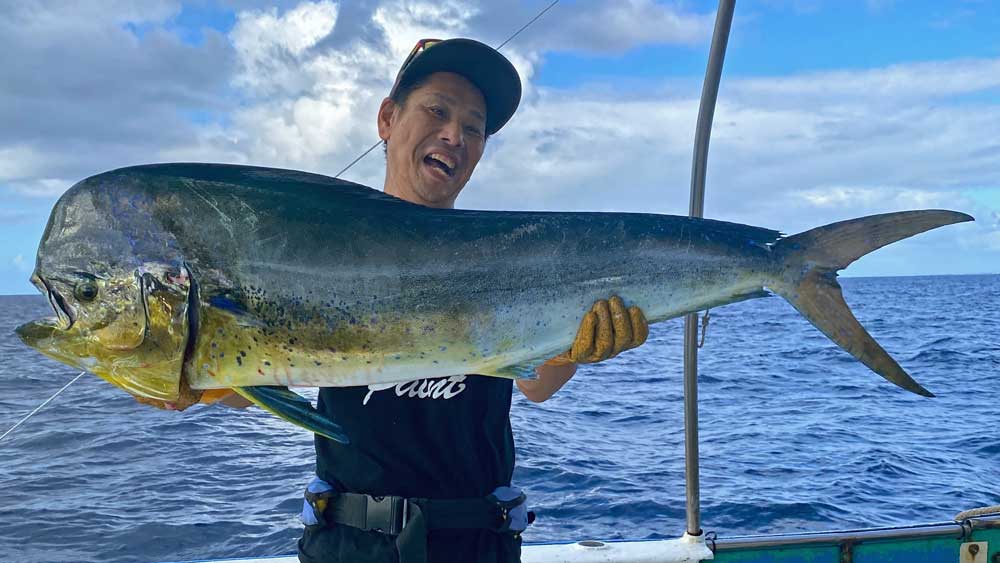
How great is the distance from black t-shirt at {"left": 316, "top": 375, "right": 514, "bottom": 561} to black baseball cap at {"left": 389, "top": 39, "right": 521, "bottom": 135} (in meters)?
→ 1.17

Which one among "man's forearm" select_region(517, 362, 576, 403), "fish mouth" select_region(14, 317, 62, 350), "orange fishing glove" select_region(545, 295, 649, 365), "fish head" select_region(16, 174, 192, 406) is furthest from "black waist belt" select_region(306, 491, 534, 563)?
"fish mouth" select_region(14, 317, 62, 350)

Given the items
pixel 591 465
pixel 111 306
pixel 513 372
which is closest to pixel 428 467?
pixel 513 372

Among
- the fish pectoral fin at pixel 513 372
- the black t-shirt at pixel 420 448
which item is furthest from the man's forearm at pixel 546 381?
the fish pectoral fin at pixel 513 372

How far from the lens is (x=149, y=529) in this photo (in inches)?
292

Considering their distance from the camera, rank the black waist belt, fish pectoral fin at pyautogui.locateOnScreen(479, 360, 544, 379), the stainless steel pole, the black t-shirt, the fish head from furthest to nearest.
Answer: the stainless steel pole, the black t-shirt, the black waist belt, fish pectoral fin at pyautogui.locateOnScreen(479, 360, 544, 379), the fish head

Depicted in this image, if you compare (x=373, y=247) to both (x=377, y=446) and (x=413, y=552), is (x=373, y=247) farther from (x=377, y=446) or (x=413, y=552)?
(x=413, y=552)

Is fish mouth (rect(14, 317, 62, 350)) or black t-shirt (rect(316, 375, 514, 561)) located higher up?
fish mouth (rect(14, 317, 62, 350))

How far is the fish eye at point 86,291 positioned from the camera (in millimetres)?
1858

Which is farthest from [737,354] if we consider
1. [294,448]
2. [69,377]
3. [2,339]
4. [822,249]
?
[2,339]

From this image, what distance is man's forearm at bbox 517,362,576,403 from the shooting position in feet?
9.19

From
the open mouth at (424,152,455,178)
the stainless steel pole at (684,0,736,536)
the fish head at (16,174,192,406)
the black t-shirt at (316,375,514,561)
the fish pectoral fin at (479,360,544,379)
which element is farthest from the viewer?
the stainless steel pole at (684,0,736,536)

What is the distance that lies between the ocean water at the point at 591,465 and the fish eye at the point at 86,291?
555 centimetres

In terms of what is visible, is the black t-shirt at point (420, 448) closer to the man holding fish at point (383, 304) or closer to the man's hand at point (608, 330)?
the man holding fish at point (383, 304)

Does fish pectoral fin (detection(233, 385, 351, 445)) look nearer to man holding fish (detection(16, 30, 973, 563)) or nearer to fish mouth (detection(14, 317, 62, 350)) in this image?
man holding fish (detection(16, 30, 973, 563))
